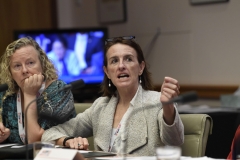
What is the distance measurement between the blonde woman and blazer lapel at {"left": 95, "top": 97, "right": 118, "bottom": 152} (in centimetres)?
25

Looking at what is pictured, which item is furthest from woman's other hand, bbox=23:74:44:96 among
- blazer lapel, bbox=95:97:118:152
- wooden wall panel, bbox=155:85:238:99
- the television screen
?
the television screen

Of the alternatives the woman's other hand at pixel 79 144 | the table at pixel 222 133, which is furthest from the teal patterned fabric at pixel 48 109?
the table at pixel 222 133

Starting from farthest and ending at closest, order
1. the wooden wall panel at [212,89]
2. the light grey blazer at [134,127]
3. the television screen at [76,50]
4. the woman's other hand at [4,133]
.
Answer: the television screen at [76,50] → the wooden wall panel at [212,89] → the woman's other hand at [4,133] → the light grey blazer at [134,127]

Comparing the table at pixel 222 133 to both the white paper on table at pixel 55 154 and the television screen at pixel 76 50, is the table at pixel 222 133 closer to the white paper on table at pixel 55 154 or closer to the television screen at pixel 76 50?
the white paper on table at pixel 55 154

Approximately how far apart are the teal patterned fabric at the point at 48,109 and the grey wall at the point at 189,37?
2119mm

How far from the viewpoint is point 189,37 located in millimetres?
5016

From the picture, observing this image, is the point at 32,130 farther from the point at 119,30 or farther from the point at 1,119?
the point at 119,30

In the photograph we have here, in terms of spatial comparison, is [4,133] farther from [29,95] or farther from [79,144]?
[79,144]

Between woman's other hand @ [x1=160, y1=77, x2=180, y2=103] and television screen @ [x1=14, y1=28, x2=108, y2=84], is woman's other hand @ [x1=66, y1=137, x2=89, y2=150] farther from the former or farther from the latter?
television screen @ [x1=14, y1=28, x2=108, y2=84]

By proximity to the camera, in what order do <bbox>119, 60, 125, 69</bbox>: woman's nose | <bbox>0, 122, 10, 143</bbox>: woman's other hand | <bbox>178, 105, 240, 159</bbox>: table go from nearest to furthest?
1. <bbox>119, 60, 125, 69</bbox>: woman's nose
2. <bbox>0, 122, 10, 143</bbox>: woman's other hand
3. <bbox>178, 105, 240, 159</bbox>: table

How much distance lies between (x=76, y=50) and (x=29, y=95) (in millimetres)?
2862

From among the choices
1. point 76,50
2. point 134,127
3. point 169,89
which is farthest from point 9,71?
point 76,50

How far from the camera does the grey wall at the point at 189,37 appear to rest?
4668 millimetres

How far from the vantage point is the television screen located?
18.4 ft
